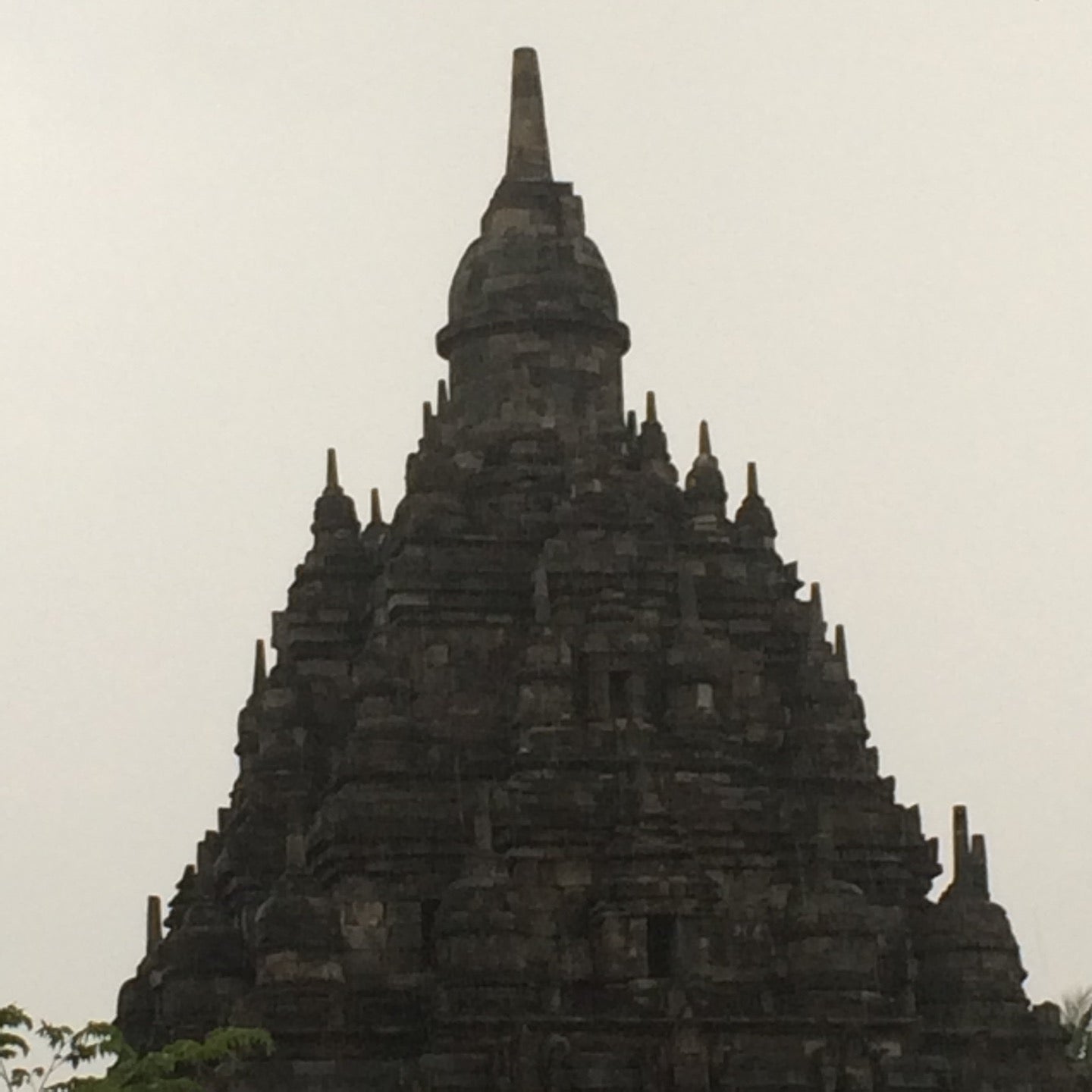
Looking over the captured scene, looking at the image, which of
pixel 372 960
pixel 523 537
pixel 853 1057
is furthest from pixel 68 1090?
pixel 523 537

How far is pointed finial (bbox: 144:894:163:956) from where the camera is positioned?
209ft

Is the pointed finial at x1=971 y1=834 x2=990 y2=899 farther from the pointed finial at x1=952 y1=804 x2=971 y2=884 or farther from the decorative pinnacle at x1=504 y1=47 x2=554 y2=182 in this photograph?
the decorative pinnacle at x1=504 y1=47 x2=554 y2=182

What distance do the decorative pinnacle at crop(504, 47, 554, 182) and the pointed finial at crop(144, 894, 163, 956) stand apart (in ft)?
50.5

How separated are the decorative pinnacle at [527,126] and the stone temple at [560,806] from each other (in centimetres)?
9

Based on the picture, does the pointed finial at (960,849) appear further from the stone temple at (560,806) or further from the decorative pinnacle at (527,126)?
the decorative pinnacle at (527,126)

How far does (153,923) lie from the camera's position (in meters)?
64.2

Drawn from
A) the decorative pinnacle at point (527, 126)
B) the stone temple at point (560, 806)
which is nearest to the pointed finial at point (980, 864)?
the stone temple at point (560, 806)

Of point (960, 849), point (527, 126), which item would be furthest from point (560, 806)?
point (527, 126)

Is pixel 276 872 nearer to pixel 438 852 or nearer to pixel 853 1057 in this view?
pixel 438 852

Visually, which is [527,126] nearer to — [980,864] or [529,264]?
[529,264]

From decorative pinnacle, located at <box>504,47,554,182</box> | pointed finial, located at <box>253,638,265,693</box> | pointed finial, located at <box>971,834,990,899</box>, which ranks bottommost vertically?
pointed finial, located at <box>971,834,990,899</box>

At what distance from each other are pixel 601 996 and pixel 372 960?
3.75m

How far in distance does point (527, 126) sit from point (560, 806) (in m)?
15.1

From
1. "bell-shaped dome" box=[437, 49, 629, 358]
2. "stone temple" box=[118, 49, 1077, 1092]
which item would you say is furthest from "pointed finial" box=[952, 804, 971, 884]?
"bell-shaped dome" box=[437, 49, 629, 358]
